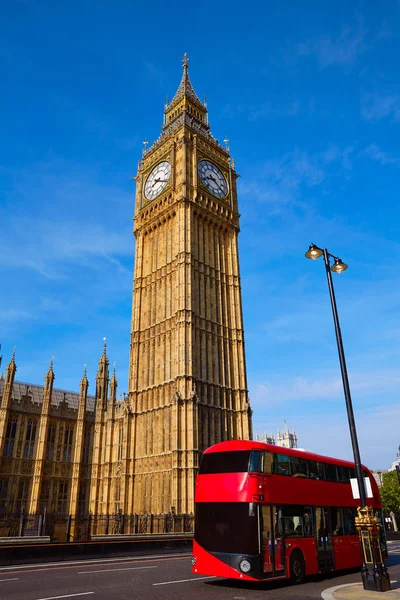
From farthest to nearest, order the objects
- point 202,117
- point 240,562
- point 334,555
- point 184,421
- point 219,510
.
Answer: point 202,117 < point 184,421 < point 334,555 < point 219,510 < point 240,562

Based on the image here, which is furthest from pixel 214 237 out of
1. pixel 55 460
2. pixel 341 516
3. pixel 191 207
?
pixel 341 516

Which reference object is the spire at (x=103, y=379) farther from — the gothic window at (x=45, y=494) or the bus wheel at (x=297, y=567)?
the bus wheel at (x=297, y=567)

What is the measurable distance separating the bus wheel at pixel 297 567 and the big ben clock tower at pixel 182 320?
24553mm

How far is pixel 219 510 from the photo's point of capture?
13.1 metres

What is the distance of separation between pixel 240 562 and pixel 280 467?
2.96 metres

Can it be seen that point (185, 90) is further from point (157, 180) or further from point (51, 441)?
point (51, 441)

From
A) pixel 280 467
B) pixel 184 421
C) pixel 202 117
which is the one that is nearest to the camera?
pixel 280 467

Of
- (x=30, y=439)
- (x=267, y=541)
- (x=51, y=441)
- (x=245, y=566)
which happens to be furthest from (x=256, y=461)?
(x=51, y=441)

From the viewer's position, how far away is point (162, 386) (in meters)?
43.4

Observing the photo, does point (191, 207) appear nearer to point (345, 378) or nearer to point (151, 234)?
point (151, 234)

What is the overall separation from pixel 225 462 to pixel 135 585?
4.13 m

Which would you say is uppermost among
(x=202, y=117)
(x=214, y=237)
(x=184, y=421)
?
(x=202, y=117)

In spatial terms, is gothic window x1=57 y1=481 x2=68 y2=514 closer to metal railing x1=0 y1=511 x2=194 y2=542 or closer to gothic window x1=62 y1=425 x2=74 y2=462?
gothic window x1=62 y1=425 x2=74 y2=462

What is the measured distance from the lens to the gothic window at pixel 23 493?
4459cm
